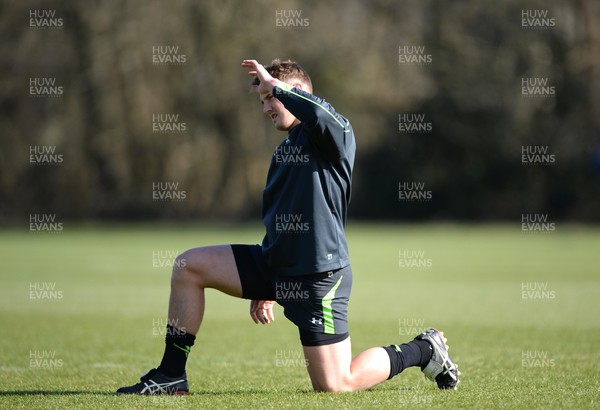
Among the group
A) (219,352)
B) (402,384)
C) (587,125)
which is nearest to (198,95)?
(587,125)

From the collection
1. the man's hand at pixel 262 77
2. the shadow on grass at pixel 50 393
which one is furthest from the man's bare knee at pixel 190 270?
the man's hand at pixel 262 77

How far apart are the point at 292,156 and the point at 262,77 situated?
0.57 m

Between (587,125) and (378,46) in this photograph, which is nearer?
(587,125)

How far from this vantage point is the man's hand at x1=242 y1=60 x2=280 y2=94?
19.5 feet

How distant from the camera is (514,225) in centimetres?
3656

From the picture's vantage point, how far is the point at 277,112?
20.6ft

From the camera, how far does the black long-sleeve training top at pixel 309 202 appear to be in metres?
6.06

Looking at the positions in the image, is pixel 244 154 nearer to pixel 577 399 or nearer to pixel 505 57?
pixel 505 57

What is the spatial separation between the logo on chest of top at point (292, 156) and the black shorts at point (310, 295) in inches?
28.6

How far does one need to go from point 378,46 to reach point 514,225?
10009mm

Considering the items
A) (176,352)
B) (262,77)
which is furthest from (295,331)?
(262,77)

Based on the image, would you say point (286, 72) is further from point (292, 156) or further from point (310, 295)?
point (310, 295)

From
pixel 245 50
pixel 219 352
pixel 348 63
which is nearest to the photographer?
pixel 219 352

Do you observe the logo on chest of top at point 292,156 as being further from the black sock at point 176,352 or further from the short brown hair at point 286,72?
the black sock at point 176,352
